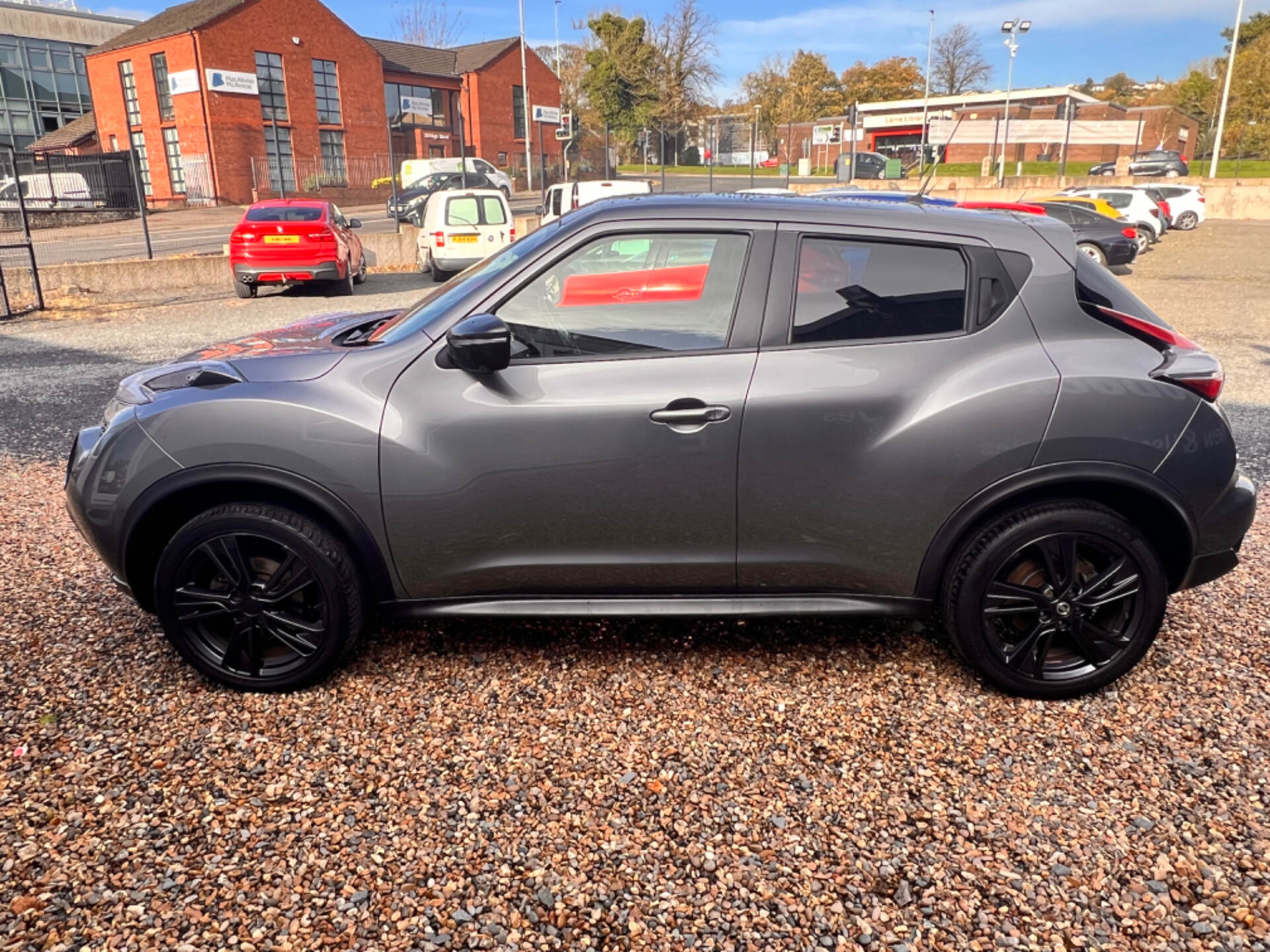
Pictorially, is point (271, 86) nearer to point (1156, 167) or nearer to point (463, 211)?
point (463, 211)

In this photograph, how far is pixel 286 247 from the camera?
15.0 metres

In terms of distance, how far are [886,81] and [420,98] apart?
1871 inches

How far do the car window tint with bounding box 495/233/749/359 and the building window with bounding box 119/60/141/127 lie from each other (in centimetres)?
4887

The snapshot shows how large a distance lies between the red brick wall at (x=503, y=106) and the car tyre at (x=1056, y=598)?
52956mm

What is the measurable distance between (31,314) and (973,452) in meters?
15.3

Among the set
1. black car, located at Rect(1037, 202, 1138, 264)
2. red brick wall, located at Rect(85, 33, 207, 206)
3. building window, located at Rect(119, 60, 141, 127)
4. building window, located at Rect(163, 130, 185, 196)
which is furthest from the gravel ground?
building window, located at Rect(119, 60, 141, 127)

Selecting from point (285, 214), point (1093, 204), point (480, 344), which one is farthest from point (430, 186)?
point (480, 344)

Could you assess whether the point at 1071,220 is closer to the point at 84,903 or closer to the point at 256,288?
the point at 256,288

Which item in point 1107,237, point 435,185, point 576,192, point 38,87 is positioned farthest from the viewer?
point 38,87

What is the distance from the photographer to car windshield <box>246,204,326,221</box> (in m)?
15.2

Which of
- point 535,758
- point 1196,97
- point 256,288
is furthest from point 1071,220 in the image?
point 1196,97

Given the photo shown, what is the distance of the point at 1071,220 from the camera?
19312 millimetres

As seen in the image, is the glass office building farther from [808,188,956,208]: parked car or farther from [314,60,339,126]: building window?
[808,188,956,208]: parked car

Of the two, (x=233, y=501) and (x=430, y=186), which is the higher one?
(x=430, y=186)
